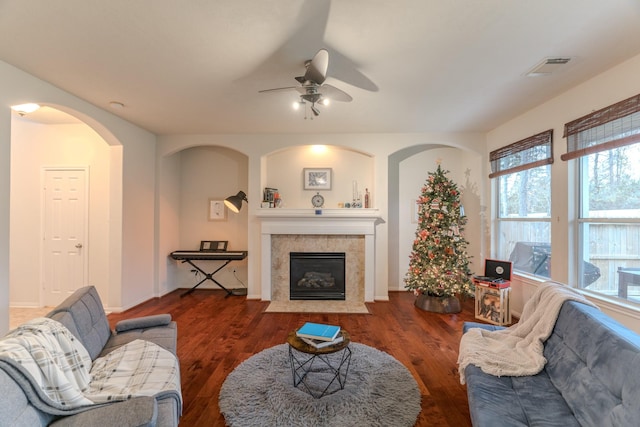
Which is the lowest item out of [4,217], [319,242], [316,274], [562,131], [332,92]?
[316,274]

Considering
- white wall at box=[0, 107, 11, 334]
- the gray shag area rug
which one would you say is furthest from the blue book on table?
white wall at box=[0, 107, 11, 334]

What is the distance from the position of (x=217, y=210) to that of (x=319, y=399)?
3.87 metres

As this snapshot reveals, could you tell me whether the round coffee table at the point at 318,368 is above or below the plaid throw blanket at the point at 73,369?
below

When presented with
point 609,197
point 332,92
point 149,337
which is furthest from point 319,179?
point 609,197

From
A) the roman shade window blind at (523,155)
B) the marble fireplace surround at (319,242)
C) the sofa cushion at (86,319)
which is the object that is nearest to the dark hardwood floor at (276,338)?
the marble fireplace surround at (319,242)

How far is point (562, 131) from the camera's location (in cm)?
312

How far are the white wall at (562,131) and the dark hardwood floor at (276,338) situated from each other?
1.29 metres

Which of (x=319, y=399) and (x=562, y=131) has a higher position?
(x=562, y=131)

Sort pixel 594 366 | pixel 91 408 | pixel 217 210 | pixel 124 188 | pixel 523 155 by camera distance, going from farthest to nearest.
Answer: pixel 217 210, pixel 124 188, pixel 523 155, pixel 594 366, pixel 91 408

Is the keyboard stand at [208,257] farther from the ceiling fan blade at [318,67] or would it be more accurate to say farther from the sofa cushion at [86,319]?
the ceiling fan blade at [318,67]

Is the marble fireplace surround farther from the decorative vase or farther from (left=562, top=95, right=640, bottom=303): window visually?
(left=562, top=95, right=640, bottom=303): window

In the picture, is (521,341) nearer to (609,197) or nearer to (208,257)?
(609,197)

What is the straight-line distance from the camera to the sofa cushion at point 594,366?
3.96ft

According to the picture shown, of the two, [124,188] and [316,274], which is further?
[316,274]
